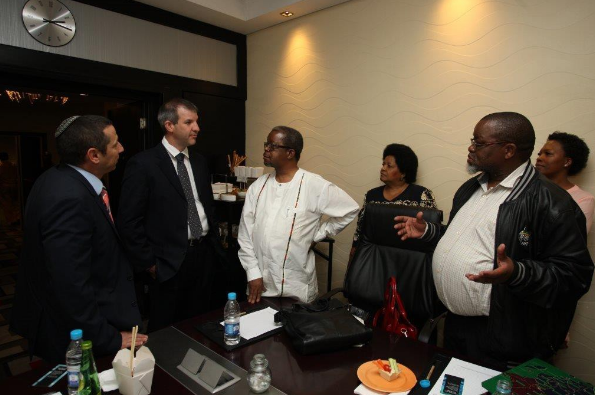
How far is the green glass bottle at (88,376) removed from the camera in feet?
3.49

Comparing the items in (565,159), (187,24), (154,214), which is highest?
(187,24)

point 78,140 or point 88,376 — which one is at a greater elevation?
point 78,140

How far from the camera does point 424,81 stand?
9.29ft

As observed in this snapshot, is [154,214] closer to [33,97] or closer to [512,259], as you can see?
[512,259]

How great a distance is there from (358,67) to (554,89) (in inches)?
57.0

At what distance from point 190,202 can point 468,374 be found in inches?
71.1

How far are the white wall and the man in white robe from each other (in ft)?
6.18

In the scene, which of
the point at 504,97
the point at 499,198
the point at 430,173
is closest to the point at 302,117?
the point at 430,173

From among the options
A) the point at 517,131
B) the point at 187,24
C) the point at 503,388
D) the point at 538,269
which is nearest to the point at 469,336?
the point at 538,269

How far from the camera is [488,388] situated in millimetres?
1090

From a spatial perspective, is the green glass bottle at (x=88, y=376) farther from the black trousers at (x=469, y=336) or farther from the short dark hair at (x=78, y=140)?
the black trousers at (x=469, y=336)

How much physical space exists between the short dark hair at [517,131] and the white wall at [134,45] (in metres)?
2.97

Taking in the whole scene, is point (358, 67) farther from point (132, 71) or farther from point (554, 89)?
point (132, 71)

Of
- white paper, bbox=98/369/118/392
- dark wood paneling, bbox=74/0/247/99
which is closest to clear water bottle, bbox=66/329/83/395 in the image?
white paper, bbox=98/369/118/392
